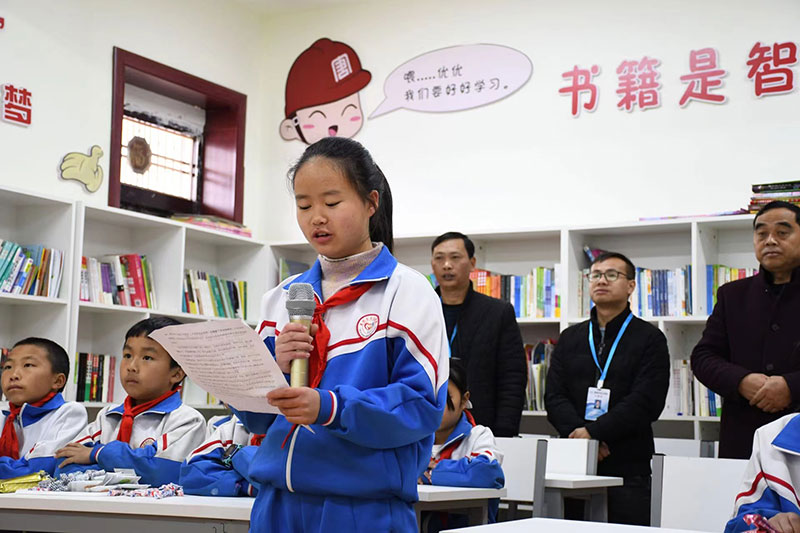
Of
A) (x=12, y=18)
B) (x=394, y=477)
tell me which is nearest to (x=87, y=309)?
(x=12, y=18)

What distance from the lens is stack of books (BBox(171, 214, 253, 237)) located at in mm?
5836

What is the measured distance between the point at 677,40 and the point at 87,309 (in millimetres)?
3570

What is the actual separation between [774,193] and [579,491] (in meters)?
2.04

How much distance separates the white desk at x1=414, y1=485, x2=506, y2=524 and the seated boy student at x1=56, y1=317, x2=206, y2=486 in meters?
0.80

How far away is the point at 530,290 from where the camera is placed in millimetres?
5395

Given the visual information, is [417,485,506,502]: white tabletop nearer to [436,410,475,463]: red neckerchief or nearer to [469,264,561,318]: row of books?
[436,410,475,463]: red neckerchief

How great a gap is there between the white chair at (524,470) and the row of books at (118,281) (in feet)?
8.39

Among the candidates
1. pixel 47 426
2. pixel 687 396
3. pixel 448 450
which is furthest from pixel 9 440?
pixel 687 396

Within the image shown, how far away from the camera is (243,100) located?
6.46 metres

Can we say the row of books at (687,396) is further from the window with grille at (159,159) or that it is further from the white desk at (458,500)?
the window with grille at (159,159)

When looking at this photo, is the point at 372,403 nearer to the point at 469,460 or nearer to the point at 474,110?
the point at 469,460

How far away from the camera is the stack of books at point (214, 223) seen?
584cm

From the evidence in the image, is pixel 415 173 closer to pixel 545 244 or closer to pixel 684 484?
pixel 545 244

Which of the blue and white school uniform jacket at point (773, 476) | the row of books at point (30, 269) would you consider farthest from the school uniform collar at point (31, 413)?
the blue and white school uniform jacket at point (773, 476)
